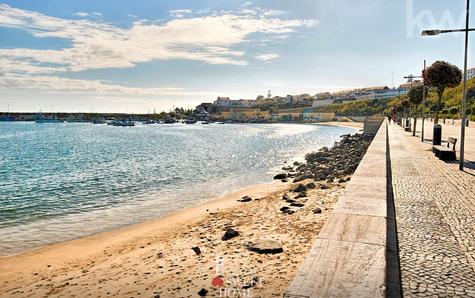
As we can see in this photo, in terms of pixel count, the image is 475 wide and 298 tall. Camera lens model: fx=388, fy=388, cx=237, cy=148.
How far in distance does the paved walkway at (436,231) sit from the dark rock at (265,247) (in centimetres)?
247

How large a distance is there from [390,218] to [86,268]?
738 centimetres

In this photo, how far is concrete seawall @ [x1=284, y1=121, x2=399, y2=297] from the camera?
4.46 metres

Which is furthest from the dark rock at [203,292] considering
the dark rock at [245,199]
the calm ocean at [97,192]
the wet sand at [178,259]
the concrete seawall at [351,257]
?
the dark rock at [245,199]

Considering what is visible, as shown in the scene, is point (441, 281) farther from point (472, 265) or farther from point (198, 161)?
point (198, 161)

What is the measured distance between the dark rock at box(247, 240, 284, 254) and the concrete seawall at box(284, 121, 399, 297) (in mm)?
1560

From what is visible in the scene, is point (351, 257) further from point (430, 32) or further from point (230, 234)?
point (430, 32)

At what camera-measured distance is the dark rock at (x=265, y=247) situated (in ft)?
27.1

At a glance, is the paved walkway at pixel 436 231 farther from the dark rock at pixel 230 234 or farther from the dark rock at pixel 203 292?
the dark rock at pixel 230 234

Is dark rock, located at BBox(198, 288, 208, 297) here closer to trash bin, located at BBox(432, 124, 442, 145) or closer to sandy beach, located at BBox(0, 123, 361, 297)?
sandy beach, located at BBox(0, 123, 361, 297)

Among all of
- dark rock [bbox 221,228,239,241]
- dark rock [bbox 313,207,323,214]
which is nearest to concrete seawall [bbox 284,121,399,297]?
dark rock [bbox 313,207,323,214]

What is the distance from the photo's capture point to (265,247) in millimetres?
8547

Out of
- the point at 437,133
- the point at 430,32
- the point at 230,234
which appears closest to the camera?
the point at 230,234

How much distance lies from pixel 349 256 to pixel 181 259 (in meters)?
4.72

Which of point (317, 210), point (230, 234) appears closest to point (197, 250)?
point (230, 234)
